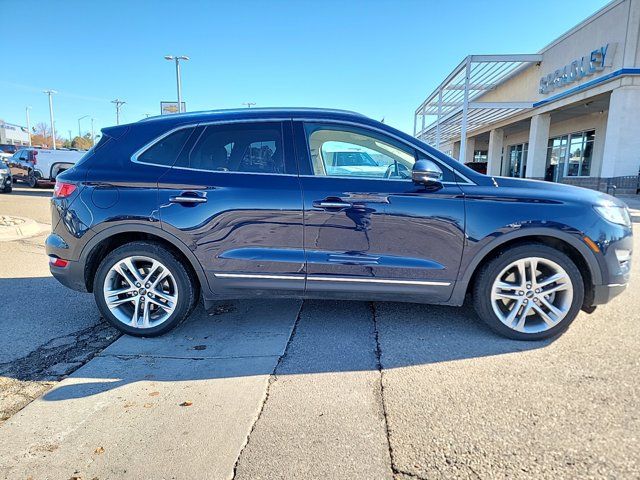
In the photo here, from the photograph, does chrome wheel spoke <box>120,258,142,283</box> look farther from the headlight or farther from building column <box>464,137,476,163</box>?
building column <box>464,137,476,163</box>

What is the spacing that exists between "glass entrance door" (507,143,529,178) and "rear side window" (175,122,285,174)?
3074 centimetres

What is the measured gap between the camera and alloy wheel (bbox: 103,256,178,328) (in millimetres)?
3391

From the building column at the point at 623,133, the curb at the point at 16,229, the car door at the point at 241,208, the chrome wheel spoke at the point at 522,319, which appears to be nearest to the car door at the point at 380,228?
the car door at the point at 241,208

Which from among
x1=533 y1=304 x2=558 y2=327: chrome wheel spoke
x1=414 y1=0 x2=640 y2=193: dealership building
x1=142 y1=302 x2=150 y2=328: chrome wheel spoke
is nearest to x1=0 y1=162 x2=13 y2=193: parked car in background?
x1=142 y1=302 x2=150 y2=328: chrome wheel spoke

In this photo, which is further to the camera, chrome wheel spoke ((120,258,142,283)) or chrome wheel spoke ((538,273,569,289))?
chrome wheel spoke ((120,258,142,283))

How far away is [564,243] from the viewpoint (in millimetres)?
3277

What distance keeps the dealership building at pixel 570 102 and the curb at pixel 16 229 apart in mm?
18889

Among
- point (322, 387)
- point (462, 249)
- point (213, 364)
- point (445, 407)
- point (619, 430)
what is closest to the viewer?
point (619, 430)

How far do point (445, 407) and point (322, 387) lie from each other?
0.79 metres

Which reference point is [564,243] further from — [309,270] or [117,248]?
[117,248]

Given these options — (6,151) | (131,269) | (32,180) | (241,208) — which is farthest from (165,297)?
(6,151)

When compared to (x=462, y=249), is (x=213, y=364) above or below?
below

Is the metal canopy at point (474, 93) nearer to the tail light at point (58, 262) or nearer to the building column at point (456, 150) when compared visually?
the building column at point (456, 150)

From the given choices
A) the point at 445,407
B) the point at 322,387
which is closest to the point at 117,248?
the point at 322,387
